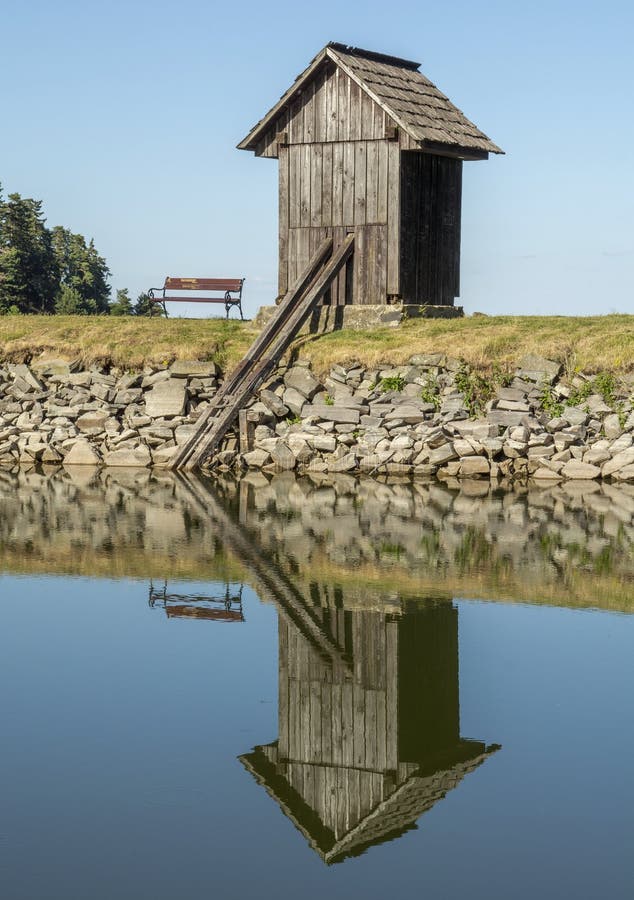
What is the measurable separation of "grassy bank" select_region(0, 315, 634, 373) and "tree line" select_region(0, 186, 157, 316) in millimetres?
13679

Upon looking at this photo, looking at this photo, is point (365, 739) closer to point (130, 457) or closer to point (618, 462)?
point (618, 462)

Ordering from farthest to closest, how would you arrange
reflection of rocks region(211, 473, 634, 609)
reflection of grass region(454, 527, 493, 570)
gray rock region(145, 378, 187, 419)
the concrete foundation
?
the concrete foundation
gray rock region(145, 378, 187, 419)
reflection of grass region(454, 527, 493, 570)
reflection of rocks region(211, 473, 634, 609)

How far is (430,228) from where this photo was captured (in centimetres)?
2962

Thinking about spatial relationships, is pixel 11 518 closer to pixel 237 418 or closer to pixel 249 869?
pixel 237 418

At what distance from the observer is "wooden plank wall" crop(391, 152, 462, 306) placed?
28688 mm

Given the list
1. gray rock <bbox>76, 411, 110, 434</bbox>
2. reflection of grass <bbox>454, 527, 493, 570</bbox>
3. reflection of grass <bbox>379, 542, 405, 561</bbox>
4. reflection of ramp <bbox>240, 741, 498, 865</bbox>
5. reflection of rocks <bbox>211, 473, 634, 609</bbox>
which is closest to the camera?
reflection of ramp <bbox>240, 741, 498, 865</bbox>

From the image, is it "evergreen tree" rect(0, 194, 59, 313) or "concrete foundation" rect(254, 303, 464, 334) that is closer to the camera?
"concrete foundation" rect(254, 303, 464, 334)

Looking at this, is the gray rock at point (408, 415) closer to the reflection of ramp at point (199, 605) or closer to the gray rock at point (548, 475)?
the gray rock at point (548, 475)

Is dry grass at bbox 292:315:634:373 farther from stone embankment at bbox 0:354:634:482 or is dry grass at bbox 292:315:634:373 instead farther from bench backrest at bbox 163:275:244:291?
bench backrest at bbox 163:275:244:291

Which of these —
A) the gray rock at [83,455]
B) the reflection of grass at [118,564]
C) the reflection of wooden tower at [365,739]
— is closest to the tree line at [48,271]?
the gray rock at [83,455]

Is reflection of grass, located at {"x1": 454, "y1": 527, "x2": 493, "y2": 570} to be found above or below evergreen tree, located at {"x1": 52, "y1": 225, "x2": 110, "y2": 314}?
below

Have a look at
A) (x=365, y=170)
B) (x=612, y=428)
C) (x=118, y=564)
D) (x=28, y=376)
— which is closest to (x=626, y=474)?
(x=612, y=428)

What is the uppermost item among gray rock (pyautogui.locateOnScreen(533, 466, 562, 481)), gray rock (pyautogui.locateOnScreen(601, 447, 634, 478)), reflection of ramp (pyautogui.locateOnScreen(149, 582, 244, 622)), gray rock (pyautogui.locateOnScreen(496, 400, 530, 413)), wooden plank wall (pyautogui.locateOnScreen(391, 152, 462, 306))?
wooden plank wall (pyautogui.locateOnScreen(391, 152, 462, 306))

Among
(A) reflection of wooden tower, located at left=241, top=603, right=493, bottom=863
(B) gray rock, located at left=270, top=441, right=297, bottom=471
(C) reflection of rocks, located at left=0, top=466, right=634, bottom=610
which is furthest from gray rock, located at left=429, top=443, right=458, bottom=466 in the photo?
(A) reflection of wooden tower, located at left=241, top=603, right=493, bottom=863
